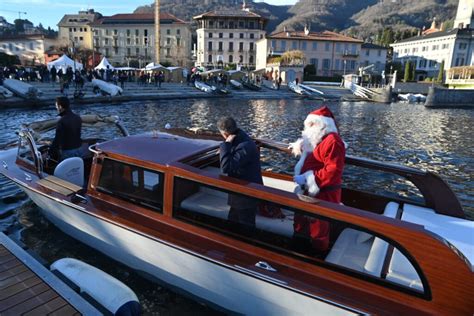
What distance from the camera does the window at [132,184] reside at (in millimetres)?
4552

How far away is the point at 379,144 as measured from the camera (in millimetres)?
15992

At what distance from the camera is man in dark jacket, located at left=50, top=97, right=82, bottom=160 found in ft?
22.3

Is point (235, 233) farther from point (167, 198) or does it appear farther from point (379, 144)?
point (379, 144)

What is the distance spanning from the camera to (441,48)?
241ft

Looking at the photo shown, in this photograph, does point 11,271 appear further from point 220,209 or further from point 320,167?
→ point 320,167

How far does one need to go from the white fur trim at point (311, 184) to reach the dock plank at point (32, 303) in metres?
3.03

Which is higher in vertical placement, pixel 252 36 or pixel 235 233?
pixel 252 36

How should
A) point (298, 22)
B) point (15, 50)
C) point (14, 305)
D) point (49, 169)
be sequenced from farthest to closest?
point (298, 22), point (15, 50), point (49, 169), point (14, 305)

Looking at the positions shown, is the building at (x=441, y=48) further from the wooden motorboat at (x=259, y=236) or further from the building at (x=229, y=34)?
the wooden motorboat at (x=259, y=236)

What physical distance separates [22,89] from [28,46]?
82998 millimetres

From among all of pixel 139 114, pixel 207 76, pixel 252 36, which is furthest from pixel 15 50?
pixel 139 114

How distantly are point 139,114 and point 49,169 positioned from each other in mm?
16799

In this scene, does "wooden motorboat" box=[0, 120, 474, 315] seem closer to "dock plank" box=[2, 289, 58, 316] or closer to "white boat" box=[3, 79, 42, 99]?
"dock plank" box=[2, 289, 58, 316]

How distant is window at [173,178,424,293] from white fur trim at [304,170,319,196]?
1.25 ft
